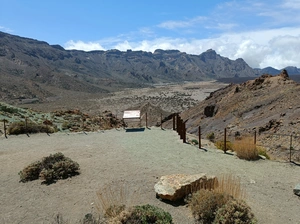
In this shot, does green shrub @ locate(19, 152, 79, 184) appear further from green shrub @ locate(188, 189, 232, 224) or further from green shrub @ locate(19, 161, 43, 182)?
green shrub @ locate(188, 189, 232, 224)

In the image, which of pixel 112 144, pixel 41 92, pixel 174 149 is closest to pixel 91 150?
pixel 112 144

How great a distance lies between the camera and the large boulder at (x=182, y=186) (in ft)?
26.1

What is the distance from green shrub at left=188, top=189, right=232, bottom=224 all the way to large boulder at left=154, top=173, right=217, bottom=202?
2.30 feet

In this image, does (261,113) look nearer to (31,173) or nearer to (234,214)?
(31,173)

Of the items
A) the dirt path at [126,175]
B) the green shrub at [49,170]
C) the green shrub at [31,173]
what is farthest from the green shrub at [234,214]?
the green shrub at [31,173]

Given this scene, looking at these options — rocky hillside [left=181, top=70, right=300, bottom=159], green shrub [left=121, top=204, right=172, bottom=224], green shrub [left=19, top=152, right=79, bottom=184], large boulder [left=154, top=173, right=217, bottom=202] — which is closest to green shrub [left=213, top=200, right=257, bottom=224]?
green shrub [left=121, top=204, right=172, bottom=224]

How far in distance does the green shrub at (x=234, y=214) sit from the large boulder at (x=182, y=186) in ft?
3.99

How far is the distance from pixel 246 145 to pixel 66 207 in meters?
7.79

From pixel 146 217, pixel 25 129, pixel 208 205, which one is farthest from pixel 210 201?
pixel 25 129

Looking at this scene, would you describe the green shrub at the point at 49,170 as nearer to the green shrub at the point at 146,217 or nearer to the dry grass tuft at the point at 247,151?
the green shrub at the point at 146,217

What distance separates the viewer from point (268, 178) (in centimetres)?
1011

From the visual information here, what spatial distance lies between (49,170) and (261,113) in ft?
59.5

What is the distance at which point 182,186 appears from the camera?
26.2 feet

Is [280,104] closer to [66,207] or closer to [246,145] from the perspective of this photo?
[246,145]
